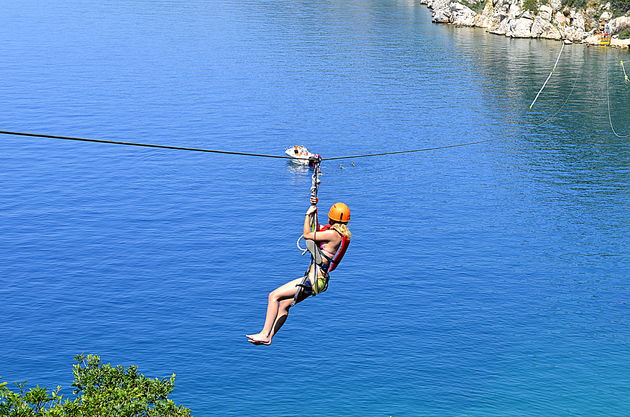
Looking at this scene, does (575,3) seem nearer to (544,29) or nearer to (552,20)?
(552,20)

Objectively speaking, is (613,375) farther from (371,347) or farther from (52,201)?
(52,201)

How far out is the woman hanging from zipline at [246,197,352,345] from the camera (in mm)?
18828

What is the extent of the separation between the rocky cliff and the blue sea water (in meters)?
24.8

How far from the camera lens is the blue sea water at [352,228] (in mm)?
54500

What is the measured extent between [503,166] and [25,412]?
71685 mm

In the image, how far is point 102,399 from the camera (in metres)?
31.9

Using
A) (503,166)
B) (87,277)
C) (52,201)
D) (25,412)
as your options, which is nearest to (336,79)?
(503,166)

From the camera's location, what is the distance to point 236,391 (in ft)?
172

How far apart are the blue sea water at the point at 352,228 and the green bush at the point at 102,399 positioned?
15613 mm

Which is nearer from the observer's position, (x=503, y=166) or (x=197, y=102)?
(x=503, y=166)

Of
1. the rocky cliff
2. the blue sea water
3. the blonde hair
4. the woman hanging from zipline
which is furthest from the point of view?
the rocky cliff

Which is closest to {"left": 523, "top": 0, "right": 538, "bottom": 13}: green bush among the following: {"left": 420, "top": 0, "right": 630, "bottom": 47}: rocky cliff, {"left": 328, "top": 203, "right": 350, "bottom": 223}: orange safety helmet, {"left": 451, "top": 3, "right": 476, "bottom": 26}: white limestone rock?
{"left": 420, "top": 0, "right": 630, "bottom": 47}: rocky cliff

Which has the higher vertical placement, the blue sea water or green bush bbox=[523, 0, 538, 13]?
green bush bbox=[523, 0, 538, 13]

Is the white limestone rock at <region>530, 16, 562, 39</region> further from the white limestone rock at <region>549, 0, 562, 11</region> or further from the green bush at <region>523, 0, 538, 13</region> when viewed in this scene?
the white limestone rock at <region>549, 0, 562, 11</region>
